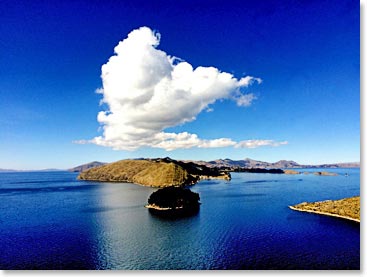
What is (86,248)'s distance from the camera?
174ft

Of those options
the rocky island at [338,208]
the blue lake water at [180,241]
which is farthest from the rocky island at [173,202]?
the rocky island at [338,208]

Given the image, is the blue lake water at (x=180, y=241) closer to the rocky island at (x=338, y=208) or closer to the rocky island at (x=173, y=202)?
the rocky island at (x=338, y=208)

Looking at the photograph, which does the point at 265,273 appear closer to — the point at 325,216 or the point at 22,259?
the point at 22,259

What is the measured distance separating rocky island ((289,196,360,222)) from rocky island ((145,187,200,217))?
34735 mm

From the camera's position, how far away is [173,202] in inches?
3898

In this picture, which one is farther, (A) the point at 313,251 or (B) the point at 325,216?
(B) the point at 325,216

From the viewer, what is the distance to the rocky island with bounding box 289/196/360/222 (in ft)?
252

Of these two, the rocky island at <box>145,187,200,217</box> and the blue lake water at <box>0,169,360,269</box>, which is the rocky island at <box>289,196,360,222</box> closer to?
the blue lake water at <box>0,169,360,269</box>

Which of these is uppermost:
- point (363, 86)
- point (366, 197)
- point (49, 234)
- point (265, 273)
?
point (363, 86)

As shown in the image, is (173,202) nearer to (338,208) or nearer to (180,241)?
(180,241)

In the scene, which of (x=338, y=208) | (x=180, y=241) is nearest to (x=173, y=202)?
(x=180, y=241)

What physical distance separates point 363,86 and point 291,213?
61927 millimetres

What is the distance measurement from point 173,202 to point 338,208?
5170cm

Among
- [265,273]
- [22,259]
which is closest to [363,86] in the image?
[265,273]
